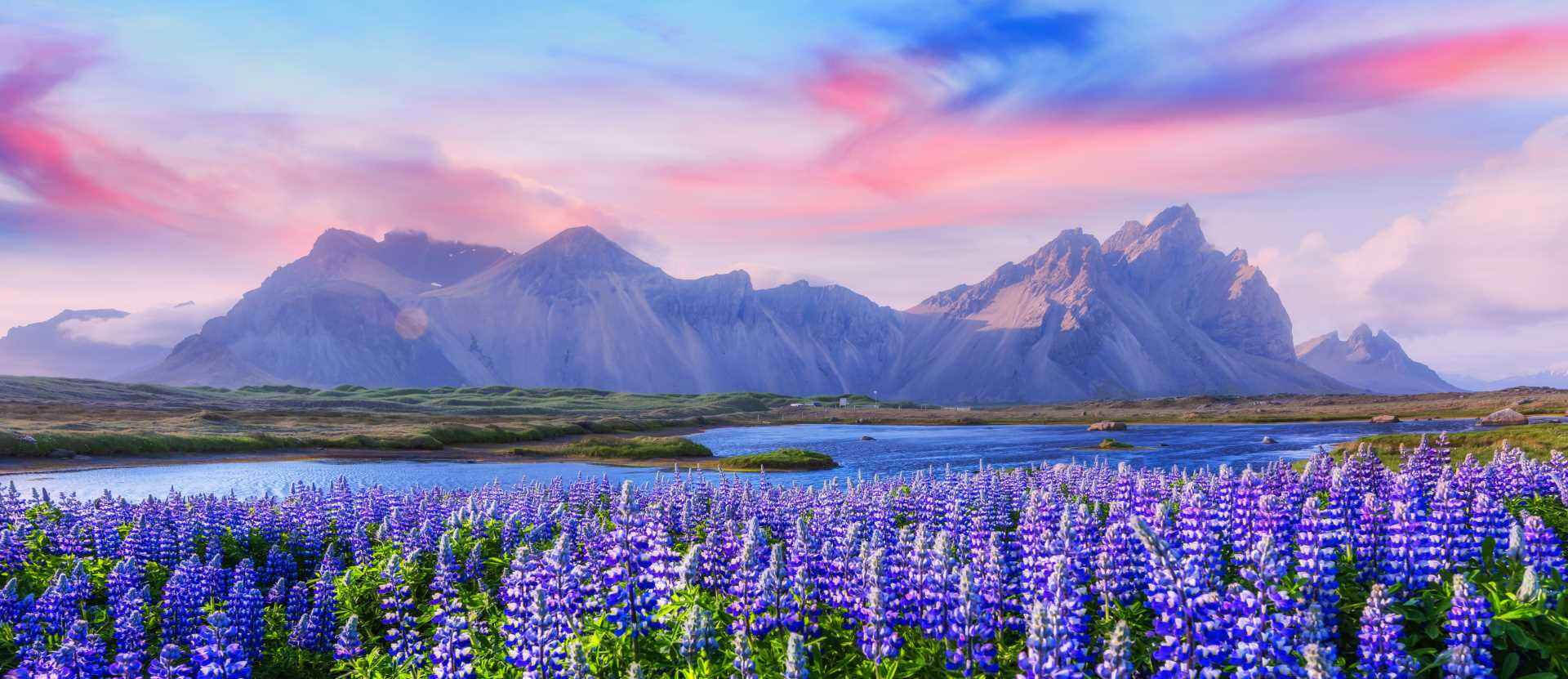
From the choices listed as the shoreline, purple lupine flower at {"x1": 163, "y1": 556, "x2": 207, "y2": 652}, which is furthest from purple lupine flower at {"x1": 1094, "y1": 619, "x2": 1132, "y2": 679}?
the shoreline

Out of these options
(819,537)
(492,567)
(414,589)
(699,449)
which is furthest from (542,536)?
(699,449)

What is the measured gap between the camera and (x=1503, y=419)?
300 feet

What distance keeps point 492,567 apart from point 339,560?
9.83 feet

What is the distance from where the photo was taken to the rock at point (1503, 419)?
8912 centimetres

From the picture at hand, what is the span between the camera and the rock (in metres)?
89.1

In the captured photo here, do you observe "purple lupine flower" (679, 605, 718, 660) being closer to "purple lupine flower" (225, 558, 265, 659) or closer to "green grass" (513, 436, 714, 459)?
"purple lupine flower" (225, 558, 265, 659)

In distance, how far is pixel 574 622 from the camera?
27.6 ft

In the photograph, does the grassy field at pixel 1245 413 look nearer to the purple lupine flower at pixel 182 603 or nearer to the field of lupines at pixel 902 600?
the field of lupines at pixel 902 600

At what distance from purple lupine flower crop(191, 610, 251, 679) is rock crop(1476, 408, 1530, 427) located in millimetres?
113949

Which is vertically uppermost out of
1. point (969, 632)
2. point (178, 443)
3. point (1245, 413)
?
point (969, 632)

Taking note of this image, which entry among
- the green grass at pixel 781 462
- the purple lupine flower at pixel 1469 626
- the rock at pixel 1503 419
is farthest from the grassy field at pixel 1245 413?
the purple lupine flower at pixel 1469 626

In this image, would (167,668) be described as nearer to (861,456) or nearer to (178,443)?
(178,443)

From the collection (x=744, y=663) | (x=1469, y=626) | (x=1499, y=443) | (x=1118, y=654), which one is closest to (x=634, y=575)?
(x=744, y=663)

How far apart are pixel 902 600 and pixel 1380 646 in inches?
160
